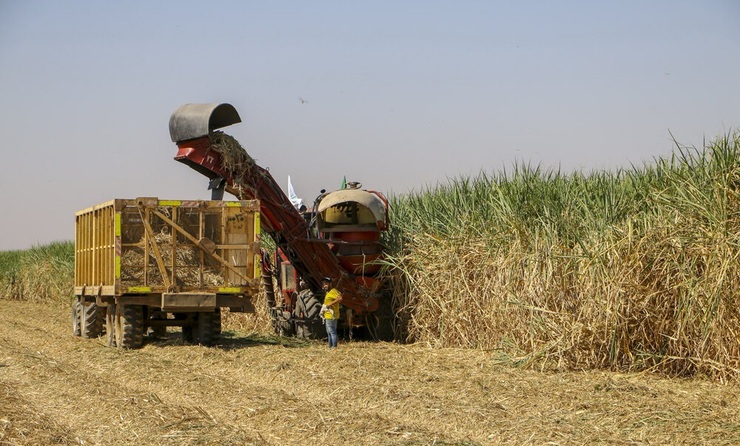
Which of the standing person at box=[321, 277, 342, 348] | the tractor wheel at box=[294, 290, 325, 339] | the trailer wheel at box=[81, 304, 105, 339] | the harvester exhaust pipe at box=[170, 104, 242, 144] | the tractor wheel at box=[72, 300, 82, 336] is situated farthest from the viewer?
the tractor wheel at box=[72, 300, 82, 336]

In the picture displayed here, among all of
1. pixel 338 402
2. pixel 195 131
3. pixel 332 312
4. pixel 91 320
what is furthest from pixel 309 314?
pixel 338 402

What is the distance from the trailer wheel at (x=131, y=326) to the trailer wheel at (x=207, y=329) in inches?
37.3

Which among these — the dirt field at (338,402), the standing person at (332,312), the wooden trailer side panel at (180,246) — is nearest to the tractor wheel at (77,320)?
the wooden trailer side panel at (180,246)

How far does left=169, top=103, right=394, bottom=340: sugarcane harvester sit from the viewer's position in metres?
16.4

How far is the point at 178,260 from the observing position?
645 inches

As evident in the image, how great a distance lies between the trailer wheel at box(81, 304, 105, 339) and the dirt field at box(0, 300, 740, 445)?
390 centimetres

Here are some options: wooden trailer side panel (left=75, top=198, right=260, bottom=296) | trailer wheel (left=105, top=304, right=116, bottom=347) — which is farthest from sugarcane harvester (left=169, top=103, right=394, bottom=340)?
trailer wheel (left=105, top=304, right=116, bottom=347)

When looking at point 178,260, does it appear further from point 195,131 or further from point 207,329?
point 195,131

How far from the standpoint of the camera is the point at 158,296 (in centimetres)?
1639

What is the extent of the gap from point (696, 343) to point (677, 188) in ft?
6.64

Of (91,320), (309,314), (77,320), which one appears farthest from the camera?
(77,320)

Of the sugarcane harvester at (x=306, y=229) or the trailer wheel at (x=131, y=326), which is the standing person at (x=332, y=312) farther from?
the trailer wheel at (x=131, y=326)

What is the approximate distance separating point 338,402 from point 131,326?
22.6 ft

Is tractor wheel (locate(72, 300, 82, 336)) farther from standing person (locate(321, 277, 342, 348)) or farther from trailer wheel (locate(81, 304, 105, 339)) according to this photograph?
standing person (locate(321, 277, 342, 348))
